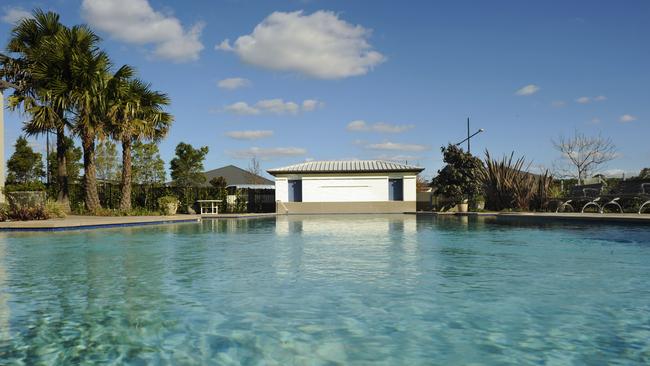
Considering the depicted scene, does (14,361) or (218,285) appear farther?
(218,285)

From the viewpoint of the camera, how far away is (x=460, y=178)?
26.6m

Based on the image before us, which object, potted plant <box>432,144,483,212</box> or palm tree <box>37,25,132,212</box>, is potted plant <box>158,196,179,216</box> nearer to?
palm tree <box>37,25,132,212</box>

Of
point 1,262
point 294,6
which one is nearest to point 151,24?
point 294,6

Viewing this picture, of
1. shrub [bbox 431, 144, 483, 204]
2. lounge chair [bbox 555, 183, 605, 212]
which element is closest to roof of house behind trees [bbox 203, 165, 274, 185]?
shrub [bbox 431, 144, 483, 204]

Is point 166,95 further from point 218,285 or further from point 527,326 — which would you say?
point 527,326

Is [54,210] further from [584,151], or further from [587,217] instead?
[584,151]

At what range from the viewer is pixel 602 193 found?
21.2m

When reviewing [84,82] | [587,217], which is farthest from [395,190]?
[84,82]

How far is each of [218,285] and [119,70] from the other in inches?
734

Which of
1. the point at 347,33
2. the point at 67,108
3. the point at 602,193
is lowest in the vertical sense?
the point at 602,193

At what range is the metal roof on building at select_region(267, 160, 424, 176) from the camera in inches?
1188

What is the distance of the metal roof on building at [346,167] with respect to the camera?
99.0 ft

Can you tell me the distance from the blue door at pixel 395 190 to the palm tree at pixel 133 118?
1456cm

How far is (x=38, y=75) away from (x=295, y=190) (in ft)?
52.9
